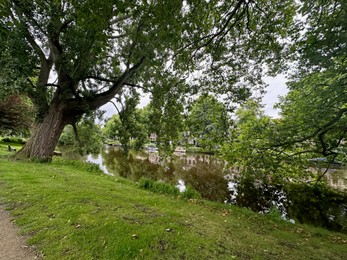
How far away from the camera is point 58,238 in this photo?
2807 millimetres

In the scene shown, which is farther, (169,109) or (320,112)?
(169,109)

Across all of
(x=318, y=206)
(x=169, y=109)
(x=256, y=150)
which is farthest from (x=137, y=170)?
(x=318, y=206)

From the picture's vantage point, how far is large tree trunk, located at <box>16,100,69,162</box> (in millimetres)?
9055

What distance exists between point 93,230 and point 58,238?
0.49m

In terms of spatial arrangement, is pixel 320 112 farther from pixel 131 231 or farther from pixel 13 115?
pixel 13 115

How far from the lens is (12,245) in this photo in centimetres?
266

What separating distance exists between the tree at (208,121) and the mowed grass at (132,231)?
6.86ft

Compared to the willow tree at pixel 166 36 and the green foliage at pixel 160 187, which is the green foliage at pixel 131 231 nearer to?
the green foliage at pixel 160 187

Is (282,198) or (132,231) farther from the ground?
(132,231)

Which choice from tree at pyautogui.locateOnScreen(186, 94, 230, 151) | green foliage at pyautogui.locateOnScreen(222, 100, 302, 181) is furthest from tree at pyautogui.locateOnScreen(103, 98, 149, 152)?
green foliage at pyautogui.locateOnScreen(222, 100, 302, 181)

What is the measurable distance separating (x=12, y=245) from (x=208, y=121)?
474cm

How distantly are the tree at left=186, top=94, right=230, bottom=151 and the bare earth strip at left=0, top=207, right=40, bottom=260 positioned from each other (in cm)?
411

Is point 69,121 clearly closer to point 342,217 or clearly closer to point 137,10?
point 137,10

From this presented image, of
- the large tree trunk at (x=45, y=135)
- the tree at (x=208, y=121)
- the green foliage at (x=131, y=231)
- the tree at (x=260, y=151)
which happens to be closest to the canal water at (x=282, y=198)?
the tree at (x=260, y=151)
